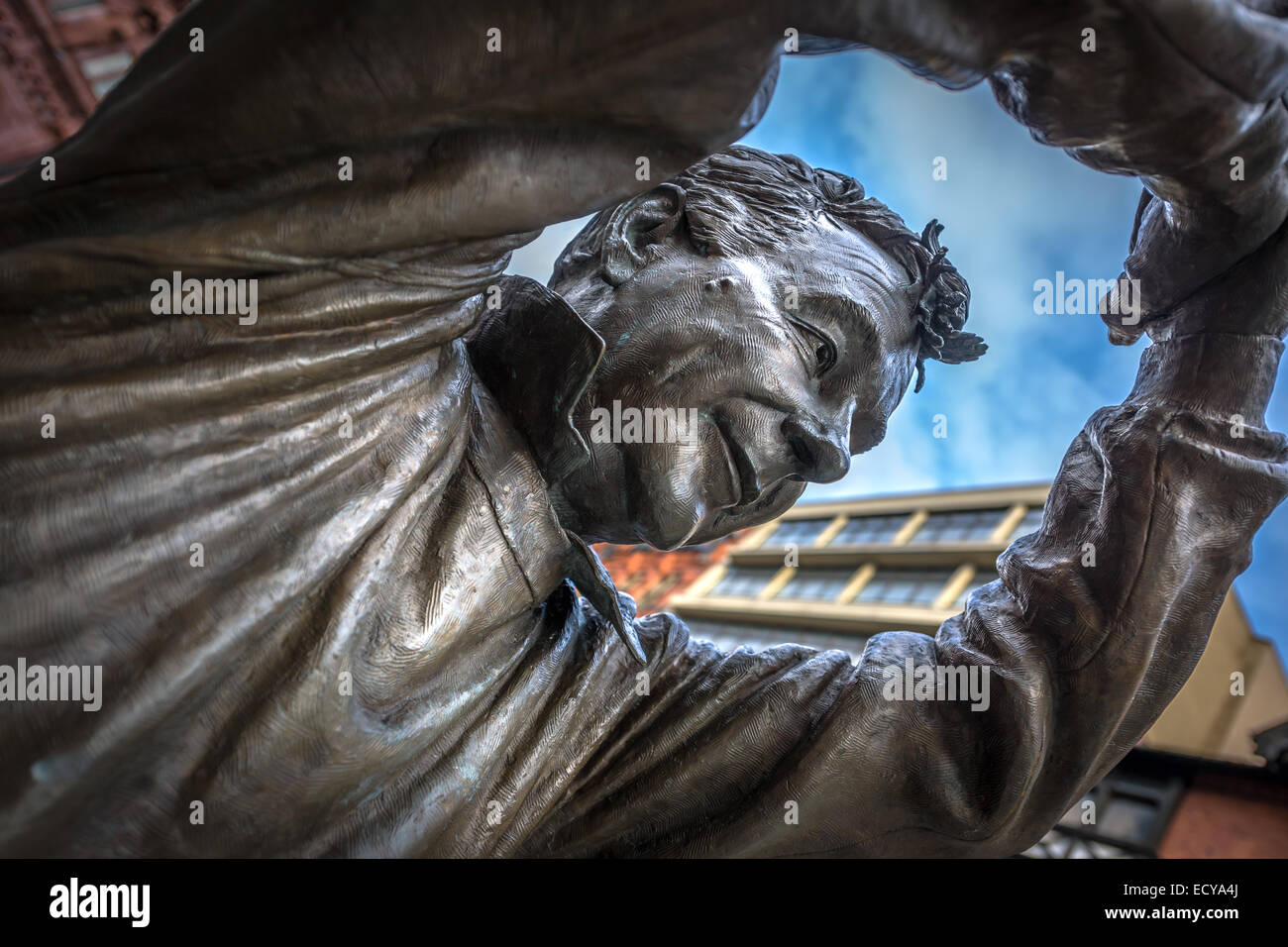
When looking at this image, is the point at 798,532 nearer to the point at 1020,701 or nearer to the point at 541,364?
the point at 1020,701

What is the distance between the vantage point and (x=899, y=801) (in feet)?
6.05

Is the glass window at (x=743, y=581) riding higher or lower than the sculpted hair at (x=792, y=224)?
lower

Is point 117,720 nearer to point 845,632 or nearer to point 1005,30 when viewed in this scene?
point 1005,30

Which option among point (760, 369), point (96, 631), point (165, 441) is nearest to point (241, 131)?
point (165, 441)

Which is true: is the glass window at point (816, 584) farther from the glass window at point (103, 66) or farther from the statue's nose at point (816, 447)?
the statue's nose at point (816, 447)

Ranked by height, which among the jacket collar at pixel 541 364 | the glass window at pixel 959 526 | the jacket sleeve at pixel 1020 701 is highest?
the jacket collar at pixel 541 364

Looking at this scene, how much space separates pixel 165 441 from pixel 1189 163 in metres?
A: 1.71

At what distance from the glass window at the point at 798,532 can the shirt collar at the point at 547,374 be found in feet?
60.2

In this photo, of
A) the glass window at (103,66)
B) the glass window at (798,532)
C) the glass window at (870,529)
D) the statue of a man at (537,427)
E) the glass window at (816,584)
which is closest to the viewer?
the statue of a man at (537,427)

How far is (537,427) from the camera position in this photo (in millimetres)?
1812

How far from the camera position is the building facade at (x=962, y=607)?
9.17m

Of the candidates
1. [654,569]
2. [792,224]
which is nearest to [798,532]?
[654,569]

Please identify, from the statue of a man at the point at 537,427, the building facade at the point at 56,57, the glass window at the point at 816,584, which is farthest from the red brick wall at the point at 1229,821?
the building facade at the point at 56,57

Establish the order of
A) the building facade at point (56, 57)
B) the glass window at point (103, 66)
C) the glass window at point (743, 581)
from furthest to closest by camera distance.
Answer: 1. the glass window at point (743, 581)
2. the glass window at point (103, 66)
3. the building facade at point (56, 57)
